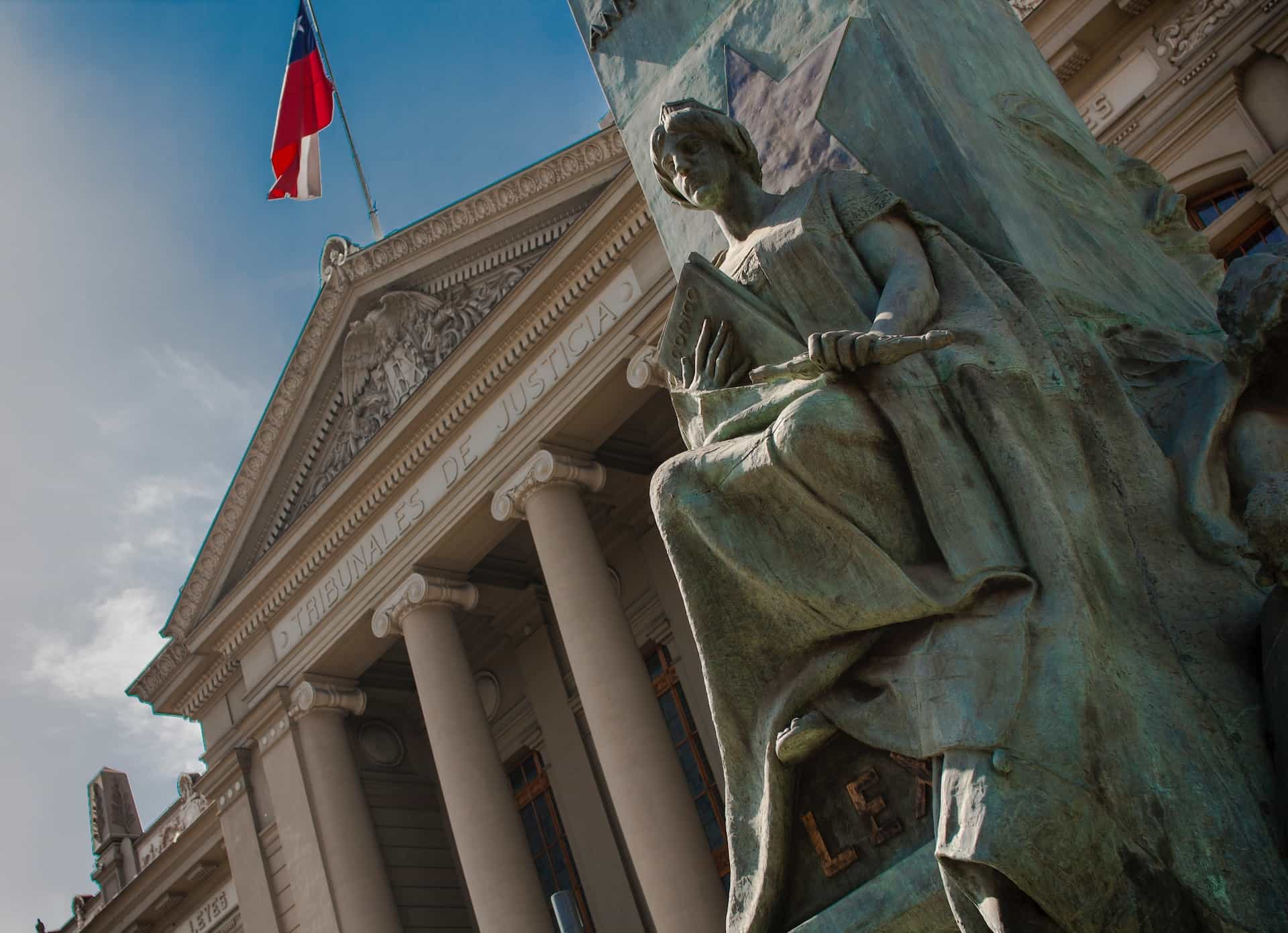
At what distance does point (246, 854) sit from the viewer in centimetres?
1980

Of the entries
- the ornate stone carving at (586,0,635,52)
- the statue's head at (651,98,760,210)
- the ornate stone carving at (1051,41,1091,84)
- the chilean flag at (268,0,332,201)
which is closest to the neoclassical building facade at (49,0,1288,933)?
the ornate stone carving at (1051,41,1091,84)

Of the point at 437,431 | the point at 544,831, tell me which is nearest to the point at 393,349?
the point at 437,431

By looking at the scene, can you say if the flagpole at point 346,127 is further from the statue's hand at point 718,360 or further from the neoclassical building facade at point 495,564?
the statue's hand at point 718,360

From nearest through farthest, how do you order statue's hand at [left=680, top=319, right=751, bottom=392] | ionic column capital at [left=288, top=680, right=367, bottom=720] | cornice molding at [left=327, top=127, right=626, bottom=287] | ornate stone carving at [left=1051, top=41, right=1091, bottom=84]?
1. statue's hand at [left=680, top=319, right=751, bottom=392]
2. ornate stone carving at [left=1051, top=41, right=1091, bottom=84]
3. cornice molding at [left=327, top=127, right=626, bottom=287]
4. ionic column capital at [left=288, top=680, right=367, bottom=720]

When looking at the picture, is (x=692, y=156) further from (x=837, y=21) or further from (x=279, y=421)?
(x=279, y=421)

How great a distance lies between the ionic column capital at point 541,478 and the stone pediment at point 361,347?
223cm

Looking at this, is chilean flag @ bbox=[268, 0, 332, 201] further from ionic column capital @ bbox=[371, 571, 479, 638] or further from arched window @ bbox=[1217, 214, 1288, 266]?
arched window @ bbox=[1217, 214, 1288, 266]

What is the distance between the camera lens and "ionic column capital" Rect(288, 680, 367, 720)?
62.2ft

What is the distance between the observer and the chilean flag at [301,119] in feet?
64.5

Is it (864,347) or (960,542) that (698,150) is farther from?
(960,542)

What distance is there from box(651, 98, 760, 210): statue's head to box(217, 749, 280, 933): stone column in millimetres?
17511

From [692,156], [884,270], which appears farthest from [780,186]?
[884,270]

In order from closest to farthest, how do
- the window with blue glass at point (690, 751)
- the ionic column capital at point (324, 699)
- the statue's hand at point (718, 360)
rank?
the statue's hand at point (718, 360) < the window with blue glass at point (690, 751) < the ionic column capital at point (324, 699)

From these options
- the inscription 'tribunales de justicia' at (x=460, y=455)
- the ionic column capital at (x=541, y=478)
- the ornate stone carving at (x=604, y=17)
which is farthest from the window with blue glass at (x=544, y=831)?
the ornate stone carving at (x=604, y=17)
